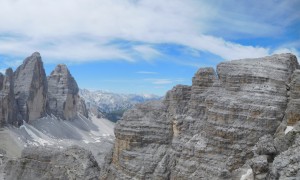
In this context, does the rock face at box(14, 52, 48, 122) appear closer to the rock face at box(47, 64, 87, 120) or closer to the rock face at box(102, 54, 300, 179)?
the rock face at box(47, 64, 87, 120)

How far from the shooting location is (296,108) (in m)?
22.5

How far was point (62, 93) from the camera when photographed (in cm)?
12038

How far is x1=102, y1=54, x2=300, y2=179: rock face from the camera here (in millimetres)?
23000

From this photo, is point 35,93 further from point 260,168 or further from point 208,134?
point 260,168

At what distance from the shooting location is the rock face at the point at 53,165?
30562mm

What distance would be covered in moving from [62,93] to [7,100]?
31399 mm

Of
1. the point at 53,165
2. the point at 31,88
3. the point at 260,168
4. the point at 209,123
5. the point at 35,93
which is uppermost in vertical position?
the point at 31,88

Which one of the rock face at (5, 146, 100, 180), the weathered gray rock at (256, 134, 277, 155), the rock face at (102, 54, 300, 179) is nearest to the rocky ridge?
the rock face at (5, 146, 100, 180)

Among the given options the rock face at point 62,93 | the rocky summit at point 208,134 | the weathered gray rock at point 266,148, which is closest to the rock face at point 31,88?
the rock face at point 62,93

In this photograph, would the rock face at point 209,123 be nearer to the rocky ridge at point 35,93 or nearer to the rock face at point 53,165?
the rock face at point 53,165

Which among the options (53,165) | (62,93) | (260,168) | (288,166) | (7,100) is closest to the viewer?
(288,166)

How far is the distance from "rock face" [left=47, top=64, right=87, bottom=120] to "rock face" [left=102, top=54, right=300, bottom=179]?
90.9 metres

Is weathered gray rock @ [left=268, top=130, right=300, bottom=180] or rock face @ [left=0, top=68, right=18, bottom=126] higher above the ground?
rock face @ [left=0, top=68, right=18, bottom=126]

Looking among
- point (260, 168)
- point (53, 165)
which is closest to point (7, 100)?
point (53, 165)
